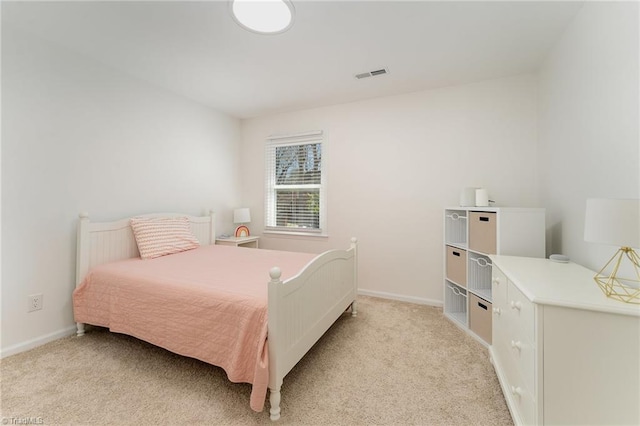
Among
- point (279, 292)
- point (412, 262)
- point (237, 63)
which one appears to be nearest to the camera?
point (279, 292)

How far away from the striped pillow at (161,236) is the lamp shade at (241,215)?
0.78m

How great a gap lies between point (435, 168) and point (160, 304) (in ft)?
9.29

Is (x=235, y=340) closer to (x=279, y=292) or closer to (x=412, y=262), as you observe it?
(x=279, y=292)

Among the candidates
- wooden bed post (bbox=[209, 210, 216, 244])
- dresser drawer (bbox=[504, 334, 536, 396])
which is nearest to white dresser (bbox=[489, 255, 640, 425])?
dresser drawer (bbox=[504, 334, 536, 396])

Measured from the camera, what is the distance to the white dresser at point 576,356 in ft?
2.97

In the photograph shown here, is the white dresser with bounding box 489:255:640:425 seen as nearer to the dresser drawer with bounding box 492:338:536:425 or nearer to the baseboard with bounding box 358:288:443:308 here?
the dresser drawer with bounding box 492:338:536:425

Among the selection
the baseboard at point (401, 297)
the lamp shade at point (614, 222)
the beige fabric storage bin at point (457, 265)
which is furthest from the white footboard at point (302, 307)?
the lamp shade at point (614, 222)

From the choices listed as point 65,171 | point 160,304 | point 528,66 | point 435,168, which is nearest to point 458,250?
point 435,168

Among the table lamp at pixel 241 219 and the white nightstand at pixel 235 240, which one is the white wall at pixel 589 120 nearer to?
the white nightstand at pixel 235 240

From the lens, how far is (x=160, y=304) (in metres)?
1.71

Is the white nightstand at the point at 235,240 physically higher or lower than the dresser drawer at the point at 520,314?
higher

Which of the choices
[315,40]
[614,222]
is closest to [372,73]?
[315,40]

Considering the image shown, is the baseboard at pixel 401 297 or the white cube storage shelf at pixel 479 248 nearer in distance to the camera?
the white cube storage shelf at pixel 479 248

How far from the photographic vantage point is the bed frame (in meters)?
1.35
